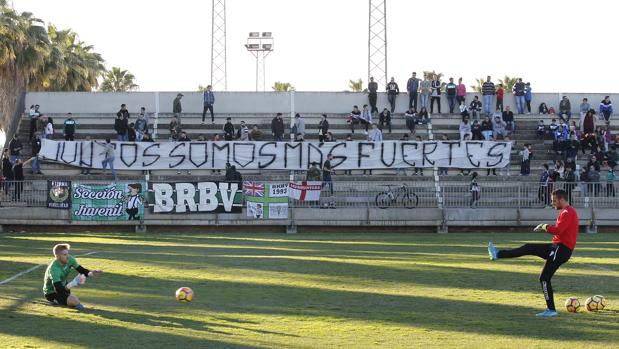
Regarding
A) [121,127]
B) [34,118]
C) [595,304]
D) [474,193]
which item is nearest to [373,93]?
[474,193]

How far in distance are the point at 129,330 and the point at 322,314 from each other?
10.0ft

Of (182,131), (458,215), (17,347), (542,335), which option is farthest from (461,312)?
(182,131)

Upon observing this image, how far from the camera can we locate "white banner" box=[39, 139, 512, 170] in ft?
138

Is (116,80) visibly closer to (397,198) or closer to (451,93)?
(451,93)

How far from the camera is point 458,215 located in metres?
36.2

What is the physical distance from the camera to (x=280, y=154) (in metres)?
42.5

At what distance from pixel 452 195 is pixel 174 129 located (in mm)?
14023

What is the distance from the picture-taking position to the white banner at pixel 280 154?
42156 millimetres

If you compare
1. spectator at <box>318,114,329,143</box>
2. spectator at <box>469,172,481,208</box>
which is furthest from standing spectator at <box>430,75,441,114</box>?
spectator at <box>469,172,481,208</box>

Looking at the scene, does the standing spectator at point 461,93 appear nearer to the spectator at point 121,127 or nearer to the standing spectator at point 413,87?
the standing spectator at point 413,87

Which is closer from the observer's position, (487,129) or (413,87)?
(487,129)

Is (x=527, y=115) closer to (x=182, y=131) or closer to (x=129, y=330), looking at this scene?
(x=182, y=131)

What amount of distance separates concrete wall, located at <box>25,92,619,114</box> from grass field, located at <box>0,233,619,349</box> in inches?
831

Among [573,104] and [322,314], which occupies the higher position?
[573,104]
